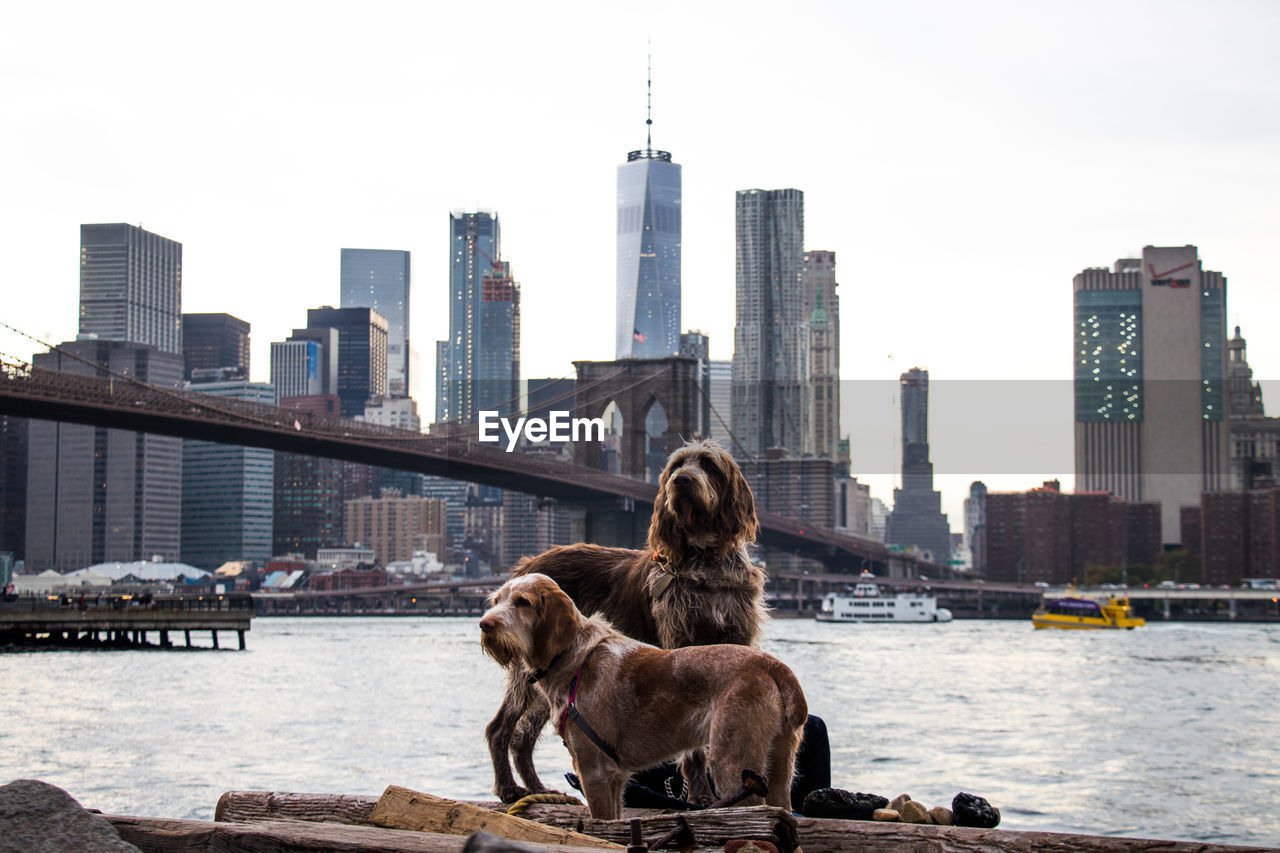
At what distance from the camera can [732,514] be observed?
425 centimetres

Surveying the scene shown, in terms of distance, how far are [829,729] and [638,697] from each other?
28.0 m

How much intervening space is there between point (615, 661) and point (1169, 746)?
29.6 meters

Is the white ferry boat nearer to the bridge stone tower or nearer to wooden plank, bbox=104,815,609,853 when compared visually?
the bridge stone tower

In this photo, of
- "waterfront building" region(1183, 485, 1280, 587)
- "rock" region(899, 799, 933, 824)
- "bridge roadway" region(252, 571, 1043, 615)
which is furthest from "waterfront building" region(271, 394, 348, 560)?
"rock" region(899, 799, 933, 824)

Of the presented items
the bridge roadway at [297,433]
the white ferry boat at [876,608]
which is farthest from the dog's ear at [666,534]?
the white ferry boat at [876,608]

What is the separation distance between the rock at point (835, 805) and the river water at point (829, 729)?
12476 millimetres

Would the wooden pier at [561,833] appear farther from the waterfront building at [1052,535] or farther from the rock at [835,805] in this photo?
the waterfront building at [1052,535]

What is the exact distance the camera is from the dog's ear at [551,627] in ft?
11.3

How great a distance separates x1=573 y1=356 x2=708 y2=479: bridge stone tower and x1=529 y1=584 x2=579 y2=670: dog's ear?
223 feet

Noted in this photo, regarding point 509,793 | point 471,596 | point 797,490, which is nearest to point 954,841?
point 509,793

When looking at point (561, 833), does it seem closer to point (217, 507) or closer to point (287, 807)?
point (287, 807)

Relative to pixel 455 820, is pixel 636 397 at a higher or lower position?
higher

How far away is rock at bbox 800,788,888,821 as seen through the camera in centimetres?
499

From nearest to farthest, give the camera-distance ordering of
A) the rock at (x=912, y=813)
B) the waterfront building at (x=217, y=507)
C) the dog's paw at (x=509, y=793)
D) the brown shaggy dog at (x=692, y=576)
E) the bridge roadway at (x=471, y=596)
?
the brown shaggy dog at (x=692, y=576) → the dog's paw at (x=509, y=793) → the rock at (x=912, y=813) → the bridge roadway at (x=471, y=596) → the waterfront building at (x=217, y=507)
